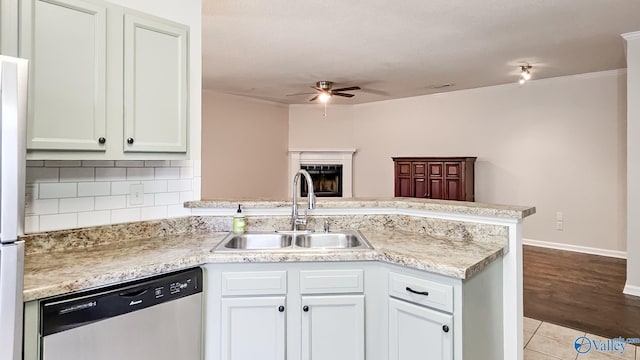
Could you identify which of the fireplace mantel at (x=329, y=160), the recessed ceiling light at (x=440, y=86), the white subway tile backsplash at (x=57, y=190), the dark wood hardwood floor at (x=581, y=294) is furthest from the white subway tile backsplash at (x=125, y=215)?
the fireplace mantel at (x=329, y=160)

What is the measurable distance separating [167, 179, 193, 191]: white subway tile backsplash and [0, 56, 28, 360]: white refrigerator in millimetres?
1106

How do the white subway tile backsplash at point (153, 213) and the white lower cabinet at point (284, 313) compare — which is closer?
the white lower cabinet at point (284, 313)

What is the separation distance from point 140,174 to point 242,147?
447cm

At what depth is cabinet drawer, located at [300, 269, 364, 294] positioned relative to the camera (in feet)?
5.56

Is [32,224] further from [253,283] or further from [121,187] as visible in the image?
[253,283]

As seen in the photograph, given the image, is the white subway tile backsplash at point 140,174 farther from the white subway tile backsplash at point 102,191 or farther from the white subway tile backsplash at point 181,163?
the white subway tile backsplash at point 181,163

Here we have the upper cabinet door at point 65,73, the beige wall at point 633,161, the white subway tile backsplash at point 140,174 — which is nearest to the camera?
the upper cabinet door at point 65,73

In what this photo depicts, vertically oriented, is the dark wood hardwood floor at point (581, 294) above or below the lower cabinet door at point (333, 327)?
below

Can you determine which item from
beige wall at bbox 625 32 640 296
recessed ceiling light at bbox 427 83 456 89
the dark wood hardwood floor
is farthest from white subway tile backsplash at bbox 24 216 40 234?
recessed ceiling light at bbox 427 83 456 89

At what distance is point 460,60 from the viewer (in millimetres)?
4215

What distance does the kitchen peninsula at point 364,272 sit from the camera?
58.4 inches

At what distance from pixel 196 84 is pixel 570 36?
3.53 m

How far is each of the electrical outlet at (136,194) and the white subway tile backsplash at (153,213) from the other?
5 cm

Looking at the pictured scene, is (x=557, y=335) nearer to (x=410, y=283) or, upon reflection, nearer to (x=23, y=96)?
(x=410, y=283)
